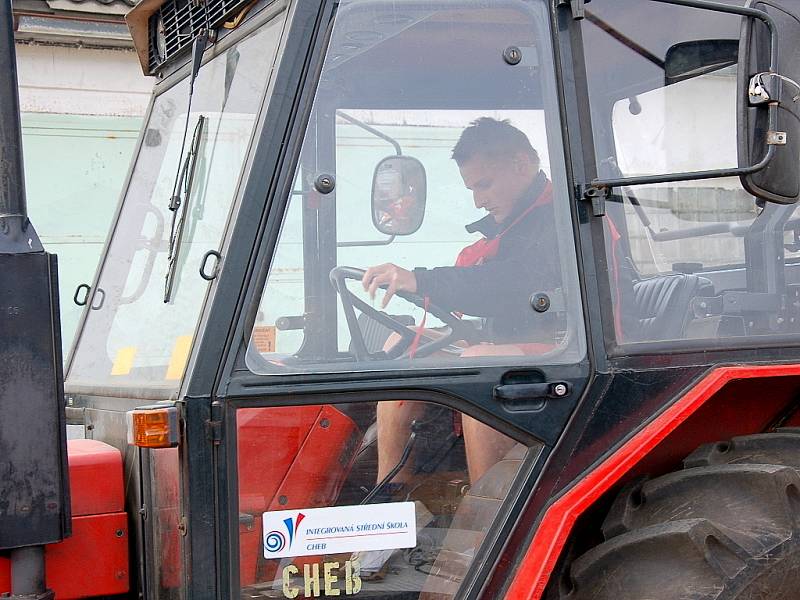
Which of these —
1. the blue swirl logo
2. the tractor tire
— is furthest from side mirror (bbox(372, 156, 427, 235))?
the tractor tire

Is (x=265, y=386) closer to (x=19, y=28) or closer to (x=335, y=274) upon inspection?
(x=335, y=274)

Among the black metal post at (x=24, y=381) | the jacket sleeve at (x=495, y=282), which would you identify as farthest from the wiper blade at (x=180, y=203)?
the jacket sleeve at (x=495, y=282)

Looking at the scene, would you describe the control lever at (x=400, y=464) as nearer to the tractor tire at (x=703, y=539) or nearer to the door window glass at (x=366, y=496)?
the door window glass at (x=366, y=496)

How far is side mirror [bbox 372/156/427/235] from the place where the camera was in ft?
7.75

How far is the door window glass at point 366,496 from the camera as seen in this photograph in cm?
225

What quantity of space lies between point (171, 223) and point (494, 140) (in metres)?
0.85

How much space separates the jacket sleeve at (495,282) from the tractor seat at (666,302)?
24 centimetres

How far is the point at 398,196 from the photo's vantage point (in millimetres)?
2375

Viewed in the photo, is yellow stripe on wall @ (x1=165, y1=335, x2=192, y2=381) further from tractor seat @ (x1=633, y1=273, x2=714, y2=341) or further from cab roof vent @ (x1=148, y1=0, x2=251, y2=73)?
tractor seat @ (x1=633, y1=273, x2=714, y2=341)

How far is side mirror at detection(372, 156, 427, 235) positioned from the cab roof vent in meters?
0.58

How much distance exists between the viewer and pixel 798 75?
2.33 meters

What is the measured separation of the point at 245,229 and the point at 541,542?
93cm

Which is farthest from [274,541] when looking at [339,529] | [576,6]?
[576,6]

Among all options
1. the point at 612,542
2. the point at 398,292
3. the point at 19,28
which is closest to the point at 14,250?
the point at 398,292
